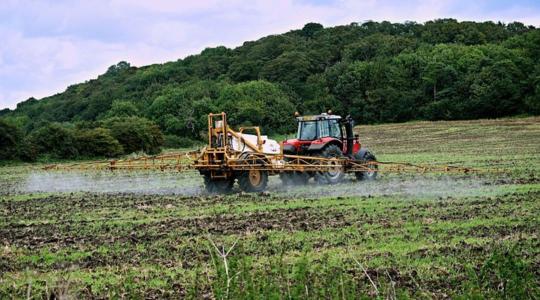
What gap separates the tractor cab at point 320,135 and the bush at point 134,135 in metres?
30.1

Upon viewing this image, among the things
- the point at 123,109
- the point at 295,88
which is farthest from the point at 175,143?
the point at 295,88

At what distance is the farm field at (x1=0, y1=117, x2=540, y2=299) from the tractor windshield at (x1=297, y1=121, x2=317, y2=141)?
1497 millimetres

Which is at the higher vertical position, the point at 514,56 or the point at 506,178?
the point at 514,56

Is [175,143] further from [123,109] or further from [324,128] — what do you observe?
[324,128]

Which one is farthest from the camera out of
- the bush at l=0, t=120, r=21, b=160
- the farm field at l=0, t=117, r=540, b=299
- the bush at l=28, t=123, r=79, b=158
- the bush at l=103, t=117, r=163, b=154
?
the bush at l=103, t=117, r=163, b=154

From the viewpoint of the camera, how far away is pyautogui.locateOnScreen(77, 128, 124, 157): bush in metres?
49.0

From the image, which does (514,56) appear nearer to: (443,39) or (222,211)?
(443,39)

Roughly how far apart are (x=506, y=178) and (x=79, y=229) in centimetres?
1293

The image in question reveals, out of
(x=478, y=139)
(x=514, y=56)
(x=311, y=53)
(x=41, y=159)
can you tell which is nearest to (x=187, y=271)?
(x=41, y=159)

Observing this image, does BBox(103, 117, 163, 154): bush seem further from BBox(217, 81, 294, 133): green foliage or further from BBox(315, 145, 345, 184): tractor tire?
BBox(315, 145, 345, 184): tractor tire

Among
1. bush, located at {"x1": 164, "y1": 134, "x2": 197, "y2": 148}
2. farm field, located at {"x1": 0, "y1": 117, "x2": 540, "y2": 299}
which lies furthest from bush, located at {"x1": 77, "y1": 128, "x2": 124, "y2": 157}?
farm field, located at {"x1": 0, "y1": 117, "x2": 540, "y2": 299}

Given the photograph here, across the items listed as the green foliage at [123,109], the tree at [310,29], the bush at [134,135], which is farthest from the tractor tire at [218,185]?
the tree at [310,29]

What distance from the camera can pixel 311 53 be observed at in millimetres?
110250

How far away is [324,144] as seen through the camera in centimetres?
2314
